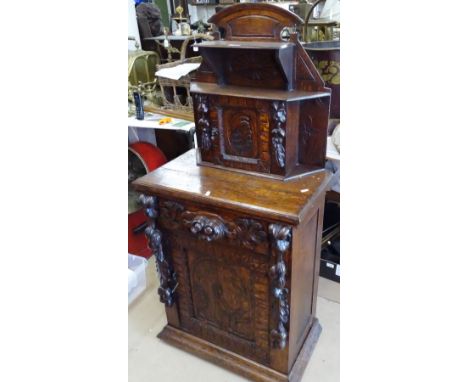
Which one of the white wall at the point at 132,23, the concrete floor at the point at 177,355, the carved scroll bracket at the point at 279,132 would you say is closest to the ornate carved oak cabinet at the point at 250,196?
the carved scroll bracket at the point at 279,132

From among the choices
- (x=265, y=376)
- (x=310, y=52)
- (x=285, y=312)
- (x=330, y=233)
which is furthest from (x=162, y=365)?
(x=310, y=52)

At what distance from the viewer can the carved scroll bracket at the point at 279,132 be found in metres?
1.10

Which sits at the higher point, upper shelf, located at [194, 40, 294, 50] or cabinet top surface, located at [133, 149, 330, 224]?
upper shelf, located at [194, 40, 294, 50]

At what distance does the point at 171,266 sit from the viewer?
1412 millimetres

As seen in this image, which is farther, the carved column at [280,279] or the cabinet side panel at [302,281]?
the cabinet side panel at [302,281]

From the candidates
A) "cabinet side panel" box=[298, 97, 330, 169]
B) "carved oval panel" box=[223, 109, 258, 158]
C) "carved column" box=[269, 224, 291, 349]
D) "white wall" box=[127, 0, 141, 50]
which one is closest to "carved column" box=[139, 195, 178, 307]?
"carved oval panel" box=[223, 109, 258, 158]

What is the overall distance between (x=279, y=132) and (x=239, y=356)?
2.99ft

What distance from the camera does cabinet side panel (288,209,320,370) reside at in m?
1.17

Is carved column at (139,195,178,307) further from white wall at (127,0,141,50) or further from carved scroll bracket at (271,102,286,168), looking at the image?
white wall at (127,0,141,50)

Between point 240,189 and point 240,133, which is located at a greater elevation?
point 240,133

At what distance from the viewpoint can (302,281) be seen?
1.30 meters

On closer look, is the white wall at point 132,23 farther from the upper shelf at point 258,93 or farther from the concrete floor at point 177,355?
the concrete floor at point 177,355

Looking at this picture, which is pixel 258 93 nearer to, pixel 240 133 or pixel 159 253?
pixel 240 133

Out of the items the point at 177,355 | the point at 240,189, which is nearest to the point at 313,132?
the point at 240,189
